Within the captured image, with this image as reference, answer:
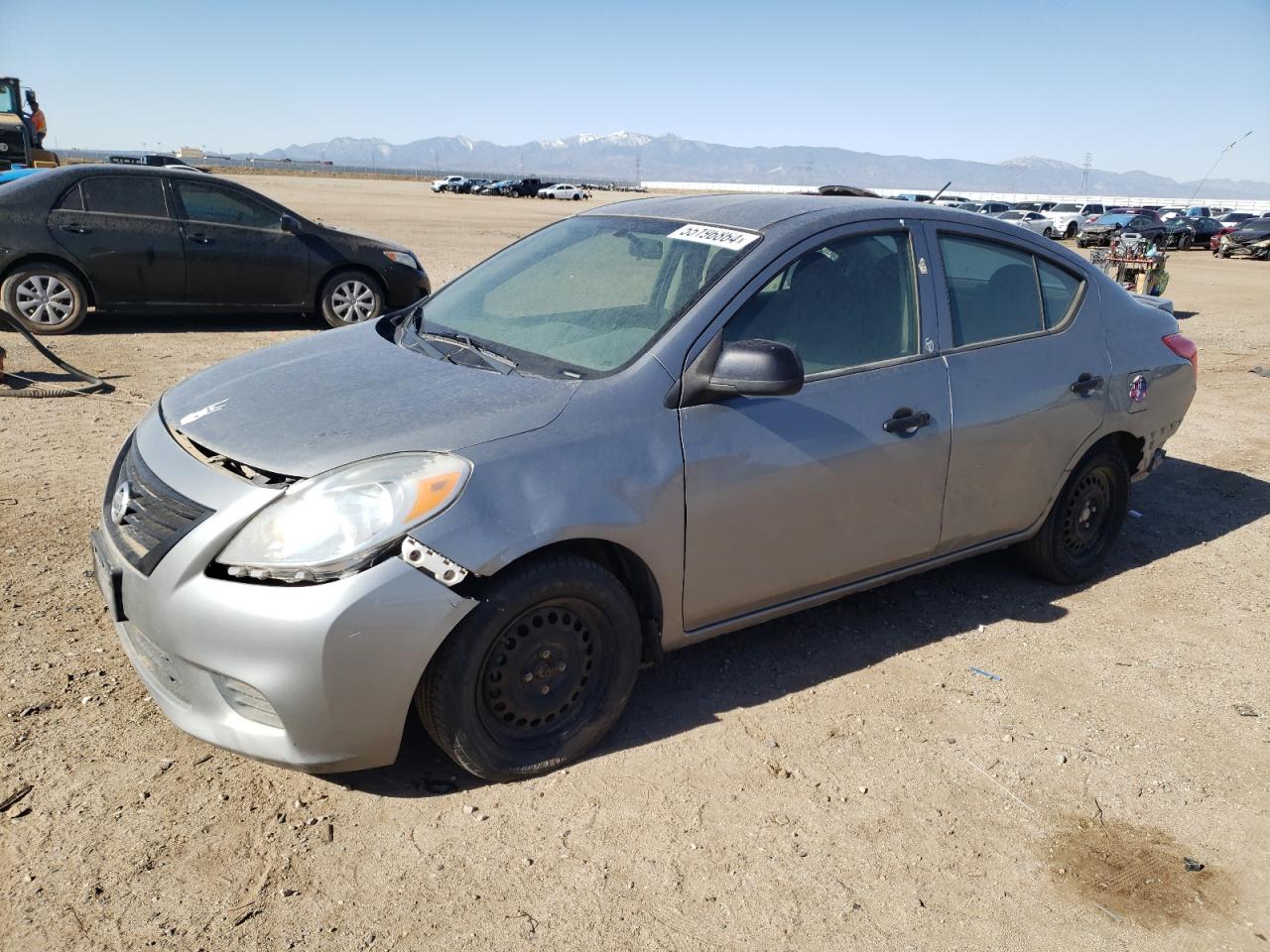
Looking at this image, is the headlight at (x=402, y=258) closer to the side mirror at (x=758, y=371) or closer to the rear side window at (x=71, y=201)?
the rear side window at (x=71, y=201)

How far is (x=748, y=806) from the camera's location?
10.1 ft

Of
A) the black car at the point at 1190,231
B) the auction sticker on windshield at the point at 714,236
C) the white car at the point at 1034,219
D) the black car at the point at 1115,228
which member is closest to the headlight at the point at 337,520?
the auction sticker on windshield at the point at 714,236

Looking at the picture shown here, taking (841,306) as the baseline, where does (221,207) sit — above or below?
above

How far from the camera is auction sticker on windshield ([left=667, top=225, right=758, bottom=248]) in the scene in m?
3.58

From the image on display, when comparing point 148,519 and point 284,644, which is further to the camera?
point 148,519

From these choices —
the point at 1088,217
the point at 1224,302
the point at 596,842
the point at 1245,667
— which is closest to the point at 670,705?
the point at 596,842

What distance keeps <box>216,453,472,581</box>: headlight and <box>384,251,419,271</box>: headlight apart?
851 cm

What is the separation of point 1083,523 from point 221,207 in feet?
28.4

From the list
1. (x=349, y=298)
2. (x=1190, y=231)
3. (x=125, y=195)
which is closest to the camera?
(x=125, y=195)

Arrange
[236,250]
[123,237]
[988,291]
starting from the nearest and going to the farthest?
[988,291]
[123,237]
[236,250]

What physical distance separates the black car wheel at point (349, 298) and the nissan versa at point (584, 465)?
6561 millimetres

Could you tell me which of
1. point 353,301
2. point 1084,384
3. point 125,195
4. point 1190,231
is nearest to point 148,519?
point 1084,384

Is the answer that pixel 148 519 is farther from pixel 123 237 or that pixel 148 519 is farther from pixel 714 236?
pixel 123 237

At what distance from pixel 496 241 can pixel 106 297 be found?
15422mm
